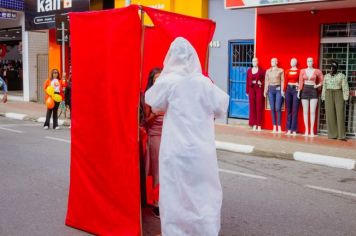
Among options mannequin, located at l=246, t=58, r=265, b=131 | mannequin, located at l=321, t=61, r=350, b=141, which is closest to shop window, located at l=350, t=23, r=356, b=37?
mannequin, located at l=321, t=61, r=350, b=141

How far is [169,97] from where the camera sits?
4211mm

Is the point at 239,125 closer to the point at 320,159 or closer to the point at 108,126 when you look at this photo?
the point at 320,159

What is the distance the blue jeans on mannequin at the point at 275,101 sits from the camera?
41.9 feet

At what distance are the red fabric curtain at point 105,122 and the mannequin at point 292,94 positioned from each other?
27.1ft

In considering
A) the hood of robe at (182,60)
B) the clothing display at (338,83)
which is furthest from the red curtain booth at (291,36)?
the hood of robe at (182,60)

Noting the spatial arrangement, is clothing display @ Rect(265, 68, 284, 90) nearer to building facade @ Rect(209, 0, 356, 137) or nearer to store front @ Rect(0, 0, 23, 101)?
building facade @ Rect(209, 0, 356, 137)

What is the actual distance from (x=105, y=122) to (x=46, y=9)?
55.5 ft

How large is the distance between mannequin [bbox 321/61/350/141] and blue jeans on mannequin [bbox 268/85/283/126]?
1.20 m

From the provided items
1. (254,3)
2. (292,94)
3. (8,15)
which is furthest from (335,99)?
(8,15)

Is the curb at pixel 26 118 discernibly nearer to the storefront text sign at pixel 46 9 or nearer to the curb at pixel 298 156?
the storefront text sign at pixel 46 9

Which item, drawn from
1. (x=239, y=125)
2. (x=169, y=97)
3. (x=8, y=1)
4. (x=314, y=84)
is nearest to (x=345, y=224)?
(x=169, y=97)

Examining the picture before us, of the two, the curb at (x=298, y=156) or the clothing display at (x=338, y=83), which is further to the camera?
the clothing display at (x=338, y=83)

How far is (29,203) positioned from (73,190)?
115cm

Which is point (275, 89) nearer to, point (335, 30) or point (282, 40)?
point (282, 40)
